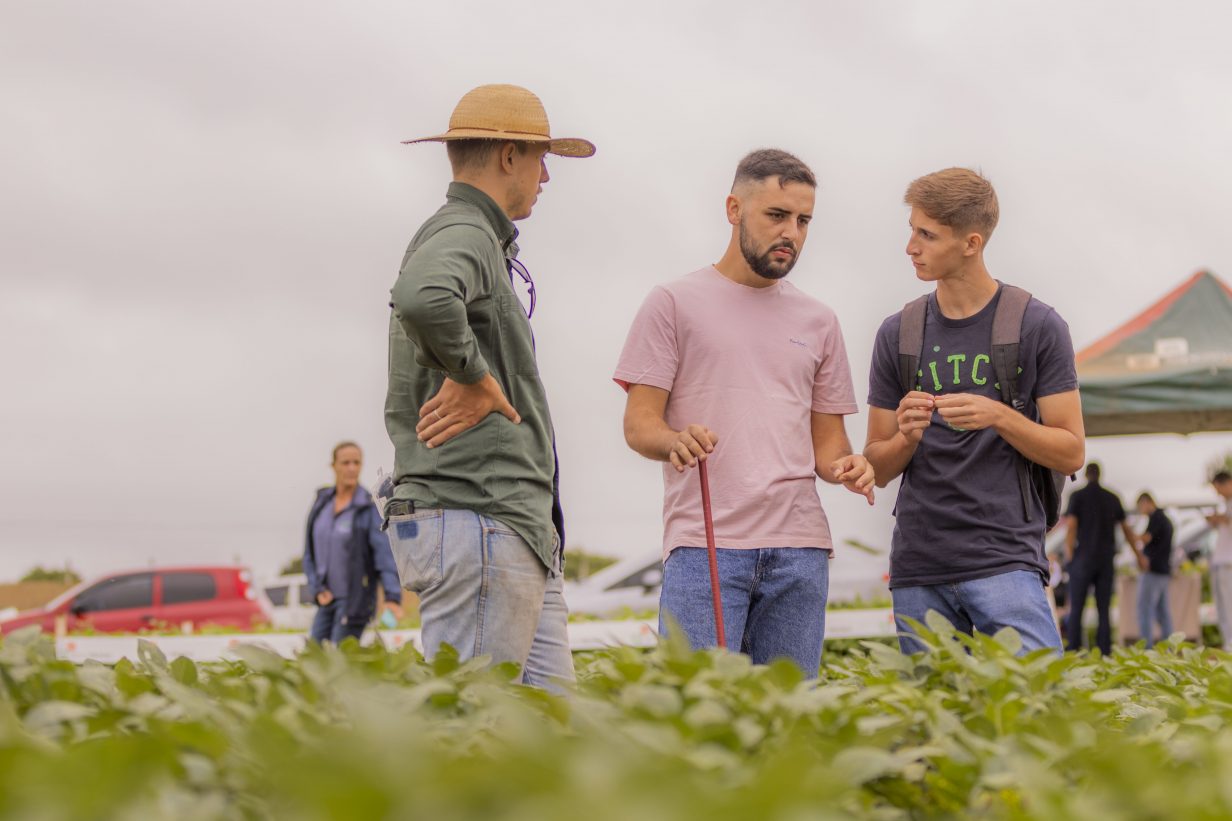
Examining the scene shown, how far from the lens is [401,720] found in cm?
118

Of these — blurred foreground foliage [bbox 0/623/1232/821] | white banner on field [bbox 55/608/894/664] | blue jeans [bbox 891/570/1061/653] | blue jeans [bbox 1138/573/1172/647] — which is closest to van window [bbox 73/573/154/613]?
white banner on field [bbox 55/608/894/664]

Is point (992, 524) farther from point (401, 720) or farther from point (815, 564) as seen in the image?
point (401, 720)

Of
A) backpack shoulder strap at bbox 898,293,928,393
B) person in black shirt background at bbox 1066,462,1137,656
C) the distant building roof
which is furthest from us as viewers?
the distant building roof

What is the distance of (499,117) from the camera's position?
135 inches

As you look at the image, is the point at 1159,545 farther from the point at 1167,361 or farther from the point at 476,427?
the point at 476,427

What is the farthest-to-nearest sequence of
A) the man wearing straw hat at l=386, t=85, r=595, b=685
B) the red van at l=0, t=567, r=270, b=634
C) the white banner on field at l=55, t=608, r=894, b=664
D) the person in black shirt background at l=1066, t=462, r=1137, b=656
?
the red van at l=0, t=567, r=270, b=634, the person in black shirt background at l=1066, t=462, r=1137, b=656, the white banner on field at l=55, t=608, r=894, b=664, the man wearing straw hat at l=386, t=85, r=595, b=685

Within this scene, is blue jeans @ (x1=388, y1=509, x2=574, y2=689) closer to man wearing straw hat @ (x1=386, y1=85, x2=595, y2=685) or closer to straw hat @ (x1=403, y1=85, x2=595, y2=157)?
man wearing straw hat @ (x1=386, y1=85, x2=595, y2=685)

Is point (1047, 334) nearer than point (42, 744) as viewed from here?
No

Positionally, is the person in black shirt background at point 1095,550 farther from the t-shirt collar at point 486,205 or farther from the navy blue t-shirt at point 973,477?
the t-shirt collar at point 486,205

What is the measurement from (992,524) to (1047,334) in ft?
1.81

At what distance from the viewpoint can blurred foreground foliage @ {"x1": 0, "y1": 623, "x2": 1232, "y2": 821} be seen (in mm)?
1140

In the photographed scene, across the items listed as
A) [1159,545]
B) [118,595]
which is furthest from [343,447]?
[118,595]

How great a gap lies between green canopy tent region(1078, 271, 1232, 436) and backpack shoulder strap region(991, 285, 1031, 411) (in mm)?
7098

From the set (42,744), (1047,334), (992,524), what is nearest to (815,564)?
(992,524)
